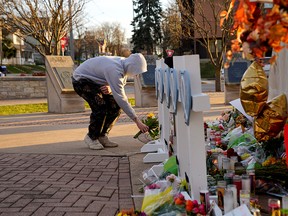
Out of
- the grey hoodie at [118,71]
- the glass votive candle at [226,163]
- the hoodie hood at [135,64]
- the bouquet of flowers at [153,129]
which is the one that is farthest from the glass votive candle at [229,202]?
the bouquet of flowers at [153,129]

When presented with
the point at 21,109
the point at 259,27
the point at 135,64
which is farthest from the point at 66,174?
the point at 21,109

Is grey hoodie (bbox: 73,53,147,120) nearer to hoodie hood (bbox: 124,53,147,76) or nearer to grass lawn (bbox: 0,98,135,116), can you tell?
hoodie hood (bbox: 124,53,147,76)

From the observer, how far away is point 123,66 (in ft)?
19.8

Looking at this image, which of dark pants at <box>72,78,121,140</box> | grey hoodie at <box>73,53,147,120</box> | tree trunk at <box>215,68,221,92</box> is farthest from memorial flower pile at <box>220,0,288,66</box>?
tree trunk at <box>215,68,221,92</box>

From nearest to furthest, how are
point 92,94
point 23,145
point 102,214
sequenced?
point 102,214, point 92,94, point 23,145

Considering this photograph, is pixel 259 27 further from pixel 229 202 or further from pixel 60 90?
pixel 60 90

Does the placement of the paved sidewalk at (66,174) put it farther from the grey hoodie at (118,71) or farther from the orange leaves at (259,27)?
the orange leaves at (259,27)

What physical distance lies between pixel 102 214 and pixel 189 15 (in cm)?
1722

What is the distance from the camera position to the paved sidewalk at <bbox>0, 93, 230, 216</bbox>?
13.6 ft

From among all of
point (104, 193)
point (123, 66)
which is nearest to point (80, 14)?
point (123, 66)

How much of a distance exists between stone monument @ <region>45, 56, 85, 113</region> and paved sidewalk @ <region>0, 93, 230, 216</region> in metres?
4.04

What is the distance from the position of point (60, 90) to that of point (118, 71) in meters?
7.54

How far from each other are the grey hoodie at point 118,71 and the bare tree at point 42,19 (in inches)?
526

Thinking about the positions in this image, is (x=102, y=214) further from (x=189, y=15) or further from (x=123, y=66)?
(x=189, y=15)
